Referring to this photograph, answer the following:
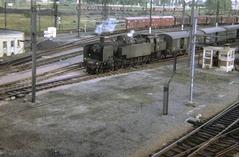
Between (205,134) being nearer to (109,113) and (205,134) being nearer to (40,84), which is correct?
(109,113)

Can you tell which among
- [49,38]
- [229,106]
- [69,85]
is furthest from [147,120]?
[49,38]

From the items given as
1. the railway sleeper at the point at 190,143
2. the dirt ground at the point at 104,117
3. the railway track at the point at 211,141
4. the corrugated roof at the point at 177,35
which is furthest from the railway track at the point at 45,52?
the railway sleeper at the point at 190,143

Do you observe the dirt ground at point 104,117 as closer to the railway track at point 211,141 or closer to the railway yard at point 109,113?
the railway yard at point 109,113

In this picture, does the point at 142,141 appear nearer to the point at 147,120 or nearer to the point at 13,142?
the point at 147,120

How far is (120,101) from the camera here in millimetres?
23359

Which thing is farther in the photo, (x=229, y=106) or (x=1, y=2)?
(x=1, y=2)

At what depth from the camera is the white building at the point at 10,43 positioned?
38.2 meters

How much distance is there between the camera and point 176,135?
60.1 feet

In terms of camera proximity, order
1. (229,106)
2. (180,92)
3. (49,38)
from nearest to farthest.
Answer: (229,106), (180,92), (49,38)

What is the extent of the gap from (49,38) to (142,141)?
32444mm

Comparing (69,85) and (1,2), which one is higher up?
(1,2)

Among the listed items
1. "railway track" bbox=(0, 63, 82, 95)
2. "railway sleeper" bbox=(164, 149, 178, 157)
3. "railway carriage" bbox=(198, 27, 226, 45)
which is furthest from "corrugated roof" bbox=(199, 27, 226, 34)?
"railway sleeper" bbox=(164, 149, 178, 157)

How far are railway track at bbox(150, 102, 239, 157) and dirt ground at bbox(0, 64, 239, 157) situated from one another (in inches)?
25.4

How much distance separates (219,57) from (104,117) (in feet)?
59.3
